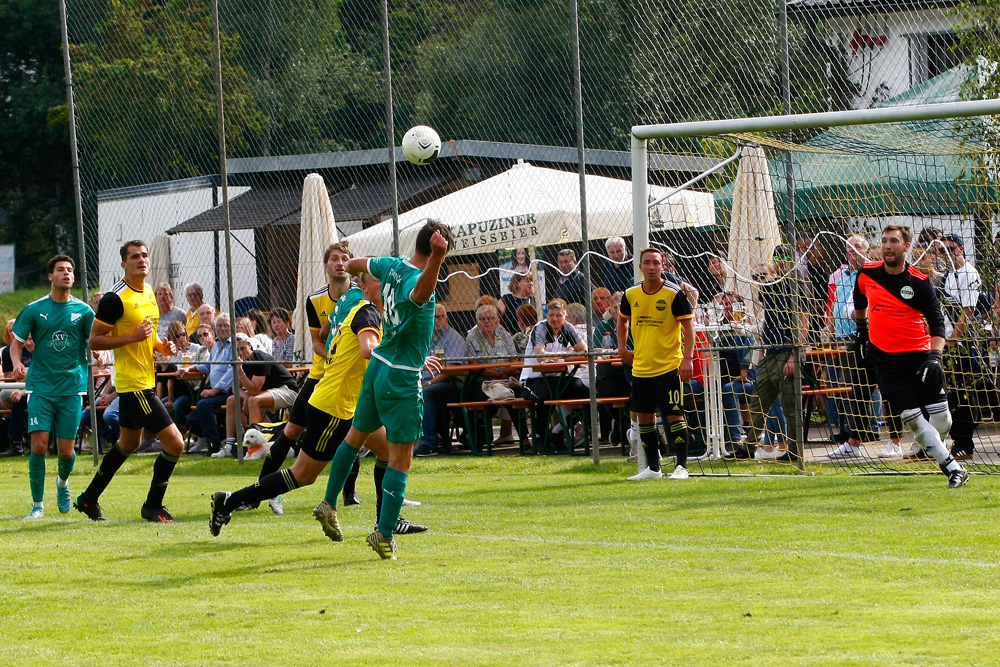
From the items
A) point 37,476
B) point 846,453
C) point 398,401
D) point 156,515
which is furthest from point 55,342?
point 846,453

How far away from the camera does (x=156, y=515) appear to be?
10.6 metres

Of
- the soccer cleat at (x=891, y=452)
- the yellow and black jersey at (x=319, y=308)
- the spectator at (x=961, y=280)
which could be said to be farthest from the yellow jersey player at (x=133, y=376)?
the spectator at (x=961, y=280)

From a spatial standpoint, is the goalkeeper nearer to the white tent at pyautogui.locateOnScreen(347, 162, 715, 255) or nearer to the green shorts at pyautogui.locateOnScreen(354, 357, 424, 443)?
the green shorts at pyautogui.locateOnScreen(354, 357, 424, 443)

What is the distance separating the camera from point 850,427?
13.5 metres

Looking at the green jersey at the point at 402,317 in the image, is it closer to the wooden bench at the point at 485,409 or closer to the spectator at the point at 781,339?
the spectator at the point at 781,339

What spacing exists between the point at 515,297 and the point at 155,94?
16.4 ft

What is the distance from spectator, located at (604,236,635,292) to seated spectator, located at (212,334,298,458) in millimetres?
3795

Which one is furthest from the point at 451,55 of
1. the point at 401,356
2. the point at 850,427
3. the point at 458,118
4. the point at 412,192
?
the point at 401,356

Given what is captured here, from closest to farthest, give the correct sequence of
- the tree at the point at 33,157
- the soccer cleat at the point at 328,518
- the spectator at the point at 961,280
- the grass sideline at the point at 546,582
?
the grass sideline at the point at 546,582
the soccer cleat at the point at 328,518
the spectator at the point at 961,280
the tree at the point at 33,157

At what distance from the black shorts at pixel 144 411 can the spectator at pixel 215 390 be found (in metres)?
6.20

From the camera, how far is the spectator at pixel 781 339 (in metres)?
12.7

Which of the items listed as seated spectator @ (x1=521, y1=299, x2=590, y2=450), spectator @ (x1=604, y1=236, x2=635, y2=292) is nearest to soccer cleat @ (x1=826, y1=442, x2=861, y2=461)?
seated spectator @ (x1=521, y1=299, x2=590, y2=450)

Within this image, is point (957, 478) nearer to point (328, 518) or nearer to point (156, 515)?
point (328, 518)

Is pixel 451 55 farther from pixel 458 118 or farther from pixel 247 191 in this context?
pixel 247 191
